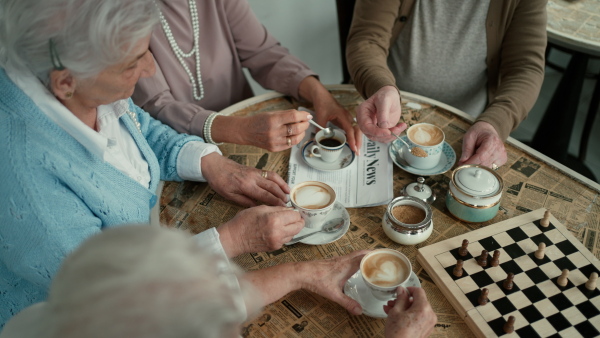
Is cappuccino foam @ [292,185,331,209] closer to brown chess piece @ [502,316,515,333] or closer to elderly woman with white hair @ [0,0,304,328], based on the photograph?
elderly woman with white hair @ [0,0,304,328]

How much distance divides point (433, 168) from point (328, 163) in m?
0.33

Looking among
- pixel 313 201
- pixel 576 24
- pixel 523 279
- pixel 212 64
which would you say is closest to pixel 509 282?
pixel 523 279

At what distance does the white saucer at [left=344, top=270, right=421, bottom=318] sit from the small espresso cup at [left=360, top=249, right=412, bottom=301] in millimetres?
19

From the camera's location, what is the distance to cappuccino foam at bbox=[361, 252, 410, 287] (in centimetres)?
113

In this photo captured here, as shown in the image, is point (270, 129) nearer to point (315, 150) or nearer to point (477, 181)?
point (315, 150)

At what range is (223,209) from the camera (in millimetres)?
1438

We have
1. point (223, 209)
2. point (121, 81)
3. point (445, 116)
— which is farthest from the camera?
point (445, 116)

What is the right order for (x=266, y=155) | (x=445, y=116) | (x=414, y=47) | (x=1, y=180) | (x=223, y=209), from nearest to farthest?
(x=1, y=180)
(x=223, y=209)
(x=266, y=155)
(x=445, y=116)
(x=414, y=47)

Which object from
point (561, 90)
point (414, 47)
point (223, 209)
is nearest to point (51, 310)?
point (223, 209)

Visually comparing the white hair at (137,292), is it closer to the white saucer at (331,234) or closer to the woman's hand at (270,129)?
the white saucer at (331,234)

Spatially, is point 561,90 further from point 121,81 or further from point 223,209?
point 121,81

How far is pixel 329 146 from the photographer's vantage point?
1.61 m

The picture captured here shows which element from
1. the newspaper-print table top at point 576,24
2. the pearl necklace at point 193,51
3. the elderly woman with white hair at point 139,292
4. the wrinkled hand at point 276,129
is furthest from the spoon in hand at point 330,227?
the newspaper-print table top at point 576,24

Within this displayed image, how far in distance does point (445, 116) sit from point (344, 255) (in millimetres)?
761
